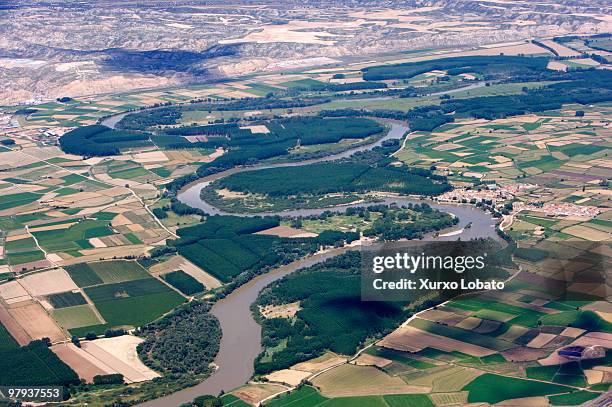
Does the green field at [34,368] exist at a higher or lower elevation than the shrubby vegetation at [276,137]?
higher

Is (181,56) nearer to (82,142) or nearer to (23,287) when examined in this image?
(82,142)

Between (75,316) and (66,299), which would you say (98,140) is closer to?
(66,299)

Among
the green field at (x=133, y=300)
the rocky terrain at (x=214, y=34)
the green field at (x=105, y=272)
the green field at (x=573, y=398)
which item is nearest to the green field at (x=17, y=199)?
the green field at (x=105, y=272)

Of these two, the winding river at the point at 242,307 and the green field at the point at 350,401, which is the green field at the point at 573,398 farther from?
the winding river at the point at 242,307

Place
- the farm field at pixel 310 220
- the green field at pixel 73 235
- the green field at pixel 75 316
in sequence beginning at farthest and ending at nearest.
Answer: the green field at pixel 73 235 → the green field at pixel 75 316 → the farm field at pixel 310 220

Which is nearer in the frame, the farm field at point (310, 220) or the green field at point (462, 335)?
the farm field at point (310, 220)

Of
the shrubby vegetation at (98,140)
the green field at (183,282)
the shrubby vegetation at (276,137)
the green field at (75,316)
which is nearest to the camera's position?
the green field at (75,316)

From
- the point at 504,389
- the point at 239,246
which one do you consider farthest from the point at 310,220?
the point at 504,389

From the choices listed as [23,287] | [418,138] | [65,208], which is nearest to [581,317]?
[23,287]
